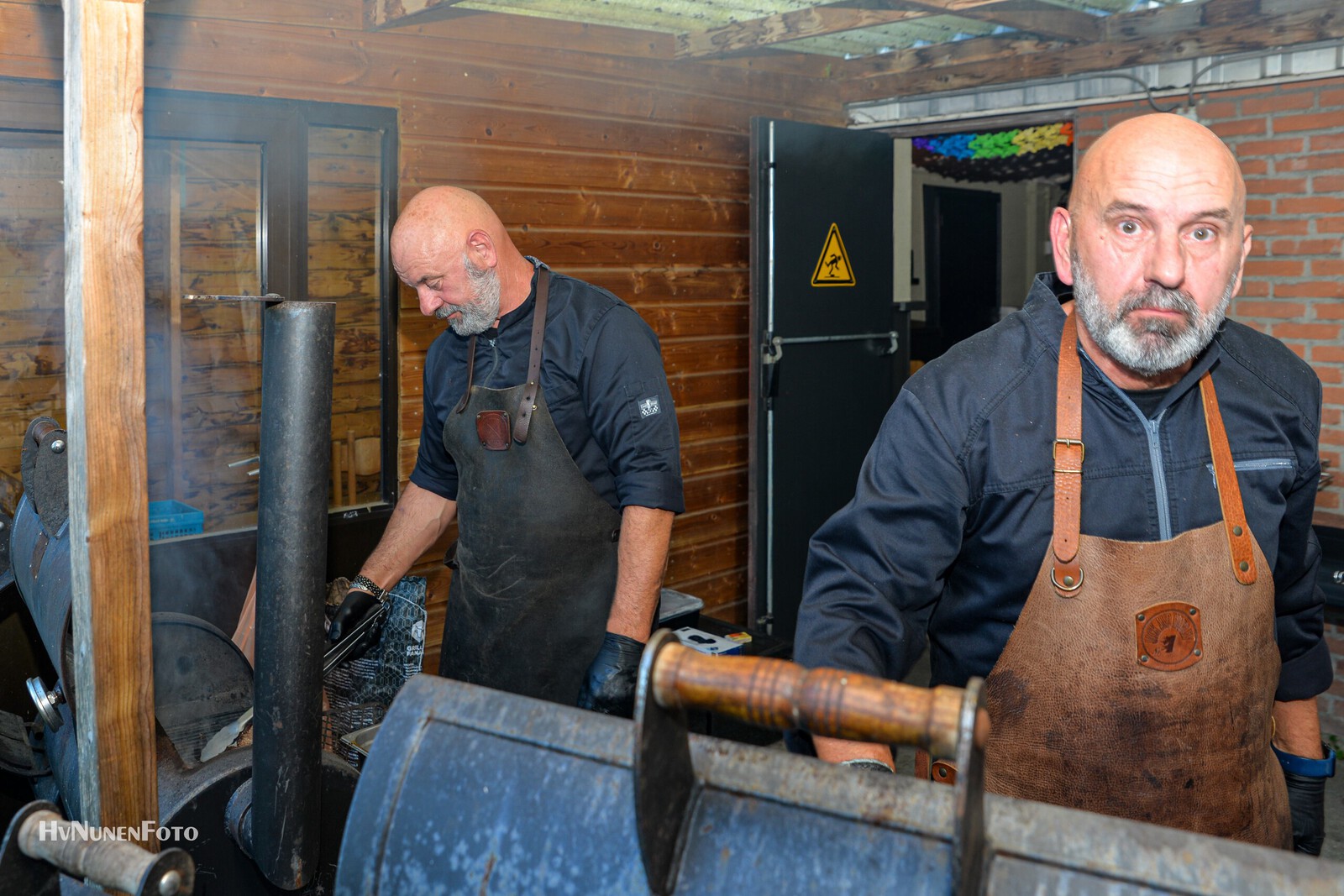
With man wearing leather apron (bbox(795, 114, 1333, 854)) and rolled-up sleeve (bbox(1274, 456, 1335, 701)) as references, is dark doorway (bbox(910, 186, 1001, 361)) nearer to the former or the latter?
rolled-up sleeve (bbox(1274, 456, 1335, 701))

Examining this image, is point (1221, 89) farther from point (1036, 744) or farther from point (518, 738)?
point (518, 738)

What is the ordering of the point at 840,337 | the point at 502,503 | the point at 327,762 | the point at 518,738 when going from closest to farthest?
1. the point at 518,738
2. the point at 327,762
3. the point at 502,503
4. the point at 840,337

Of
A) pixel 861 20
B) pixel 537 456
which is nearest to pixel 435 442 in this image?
pixel 537 456

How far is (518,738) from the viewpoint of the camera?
938 millimetres

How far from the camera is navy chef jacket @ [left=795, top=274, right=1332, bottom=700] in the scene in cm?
159

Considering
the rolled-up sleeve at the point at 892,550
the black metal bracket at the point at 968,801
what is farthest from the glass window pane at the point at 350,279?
the black metal bracket at the point at 968,801

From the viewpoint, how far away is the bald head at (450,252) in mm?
2787

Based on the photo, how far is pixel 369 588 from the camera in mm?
2885

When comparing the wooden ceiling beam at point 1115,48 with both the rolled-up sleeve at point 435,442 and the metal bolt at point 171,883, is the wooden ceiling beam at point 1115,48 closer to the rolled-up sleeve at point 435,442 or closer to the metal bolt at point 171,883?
the rolled-up sleeve at point 435,442

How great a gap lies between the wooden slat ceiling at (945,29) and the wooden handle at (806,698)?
3.14 metres

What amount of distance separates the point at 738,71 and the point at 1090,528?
13.3 ft

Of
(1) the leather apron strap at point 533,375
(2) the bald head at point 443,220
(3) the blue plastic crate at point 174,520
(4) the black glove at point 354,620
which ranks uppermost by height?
(2) the bald head at point 443,220

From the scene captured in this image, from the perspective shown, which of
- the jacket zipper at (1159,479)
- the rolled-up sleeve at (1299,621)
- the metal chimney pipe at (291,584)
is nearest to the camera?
the metal chimney pipe at (291,584)

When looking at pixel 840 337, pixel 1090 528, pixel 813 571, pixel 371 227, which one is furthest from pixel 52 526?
pixel 840 337
